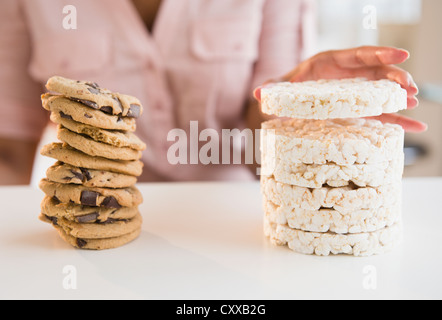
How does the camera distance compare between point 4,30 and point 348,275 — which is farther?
point 4,30

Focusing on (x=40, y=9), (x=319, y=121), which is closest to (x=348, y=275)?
(x=319, y=121)

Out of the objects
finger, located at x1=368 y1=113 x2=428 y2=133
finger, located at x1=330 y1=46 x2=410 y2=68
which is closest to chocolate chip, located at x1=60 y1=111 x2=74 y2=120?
finger, located at x1=330 y1=46 x2=410 y2=68

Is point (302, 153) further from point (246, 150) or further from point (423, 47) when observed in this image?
point (423, 47)

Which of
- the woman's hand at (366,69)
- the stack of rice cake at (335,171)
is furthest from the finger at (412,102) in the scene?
the stack of rice cake at (335,171)

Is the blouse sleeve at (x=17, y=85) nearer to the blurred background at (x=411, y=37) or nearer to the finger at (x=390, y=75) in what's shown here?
the finger at (x=390, y=75)

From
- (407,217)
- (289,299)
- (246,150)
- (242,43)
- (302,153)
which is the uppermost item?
(242,43)

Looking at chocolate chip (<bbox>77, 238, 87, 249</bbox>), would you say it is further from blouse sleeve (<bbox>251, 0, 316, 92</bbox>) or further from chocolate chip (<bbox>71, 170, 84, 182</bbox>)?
blouse sleeve (<bbox>251, 0, 316, 92</bbox>)
